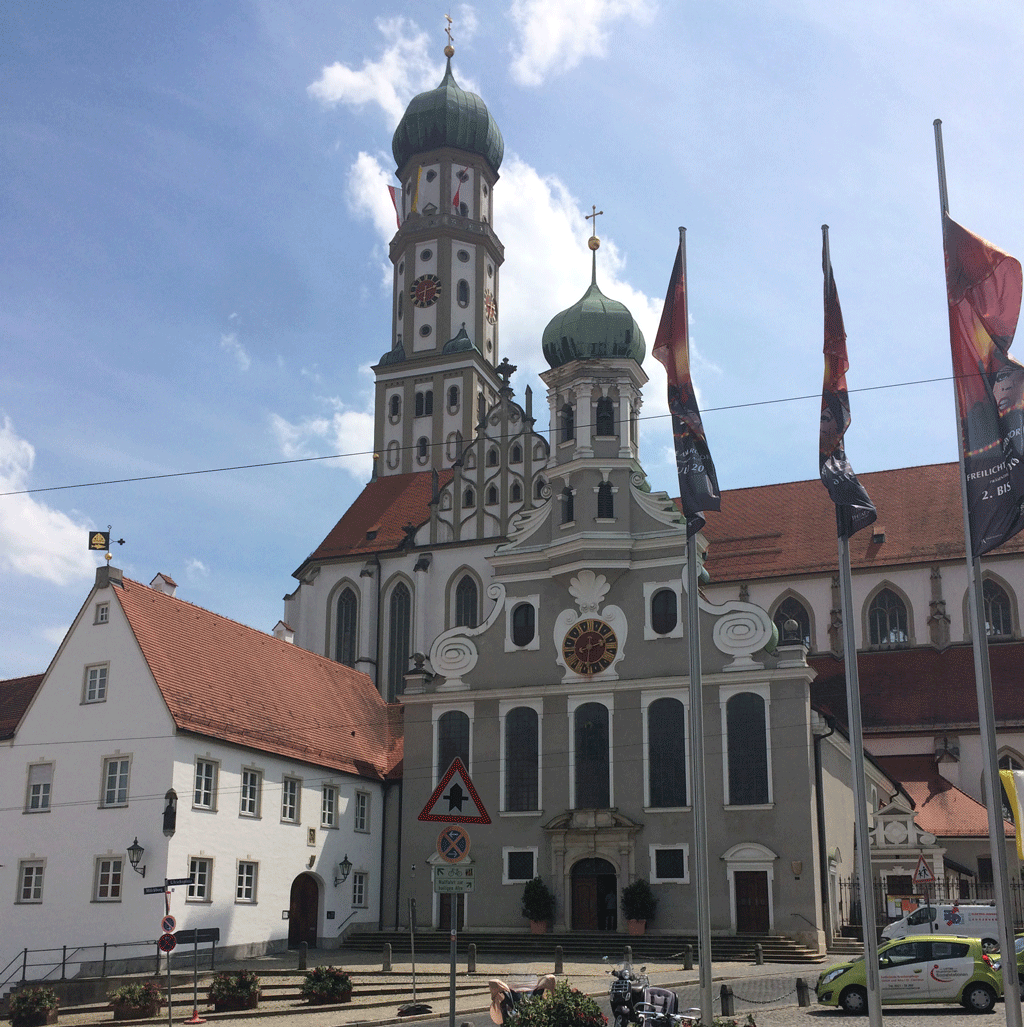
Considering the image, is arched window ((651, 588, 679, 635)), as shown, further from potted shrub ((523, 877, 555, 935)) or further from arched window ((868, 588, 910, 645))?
arched window ((868, 588, 910, 645))

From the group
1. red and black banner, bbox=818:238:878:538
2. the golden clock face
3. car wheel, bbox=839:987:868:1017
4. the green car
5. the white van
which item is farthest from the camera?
the golden clock face

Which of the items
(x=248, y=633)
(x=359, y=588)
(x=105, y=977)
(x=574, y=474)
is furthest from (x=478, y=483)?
(x=105, y=977)

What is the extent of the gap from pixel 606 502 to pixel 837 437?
25.4 metres

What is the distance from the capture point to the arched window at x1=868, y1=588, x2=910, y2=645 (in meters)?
52.4

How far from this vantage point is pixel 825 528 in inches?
2180

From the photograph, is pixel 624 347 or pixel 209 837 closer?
pixel 209 837

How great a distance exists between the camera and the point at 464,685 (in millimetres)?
42594

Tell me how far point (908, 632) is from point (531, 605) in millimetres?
18045

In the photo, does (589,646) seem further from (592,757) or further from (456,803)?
(456,803)

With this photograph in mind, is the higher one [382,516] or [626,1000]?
[382,516]

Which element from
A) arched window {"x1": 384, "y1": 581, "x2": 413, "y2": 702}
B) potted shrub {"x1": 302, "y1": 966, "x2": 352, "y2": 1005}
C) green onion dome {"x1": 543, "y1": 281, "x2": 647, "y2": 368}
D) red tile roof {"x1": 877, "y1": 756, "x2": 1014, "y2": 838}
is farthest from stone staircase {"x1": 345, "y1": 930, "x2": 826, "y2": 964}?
green onion dome {"x1": 543, "y1": 281, "x2": 647, "y2": 368}

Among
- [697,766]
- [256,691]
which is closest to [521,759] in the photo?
[256,691]

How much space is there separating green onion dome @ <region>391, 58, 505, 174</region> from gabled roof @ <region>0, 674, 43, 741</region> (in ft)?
147

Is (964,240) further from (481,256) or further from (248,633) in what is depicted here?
(481,256)
